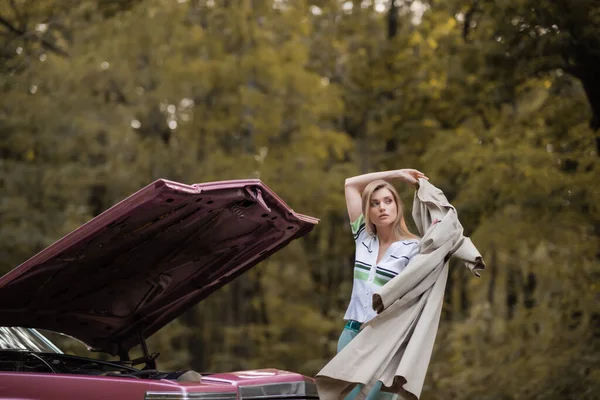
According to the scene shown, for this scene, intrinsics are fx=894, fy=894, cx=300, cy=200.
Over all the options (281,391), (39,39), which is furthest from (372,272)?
(39,39)

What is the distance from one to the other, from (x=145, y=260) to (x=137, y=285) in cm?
37

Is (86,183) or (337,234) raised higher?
(86,183)

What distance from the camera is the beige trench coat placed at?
465 cm

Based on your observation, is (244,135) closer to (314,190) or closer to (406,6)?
(314,190)

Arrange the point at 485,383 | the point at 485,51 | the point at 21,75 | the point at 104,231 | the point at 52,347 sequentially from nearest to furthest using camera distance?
the point at 104,231 → the point at 52,347 → the point at 485,51 → the point at 485,383 → the point at 21,75

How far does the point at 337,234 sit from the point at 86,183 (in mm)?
6320

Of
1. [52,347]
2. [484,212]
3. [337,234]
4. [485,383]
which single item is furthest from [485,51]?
[337,234]

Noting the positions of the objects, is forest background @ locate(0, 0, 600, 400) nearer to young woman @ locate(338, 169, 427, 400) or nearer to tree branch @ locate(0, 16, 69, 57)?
tree branch @ locate(0, 16, 69, 57)

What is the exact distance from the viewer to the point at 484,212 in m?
12.7

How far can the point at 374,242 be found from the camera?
17.1 ft

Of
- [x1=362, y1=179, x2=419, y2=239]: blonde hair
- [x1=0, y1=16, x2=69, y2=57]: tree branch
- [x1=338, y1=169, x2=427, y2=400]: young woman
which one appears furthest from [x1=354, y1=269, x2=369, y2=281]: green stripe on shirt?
[x1=0, y1=16, x2=69, y2=57]: tree branch

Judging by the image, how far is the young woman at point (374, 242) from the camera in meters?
4.97

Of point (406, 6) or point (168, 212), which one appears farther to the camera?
point (406, 6)

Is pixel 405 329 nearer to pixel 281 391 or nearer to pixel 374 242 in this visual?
pixel 374 242
